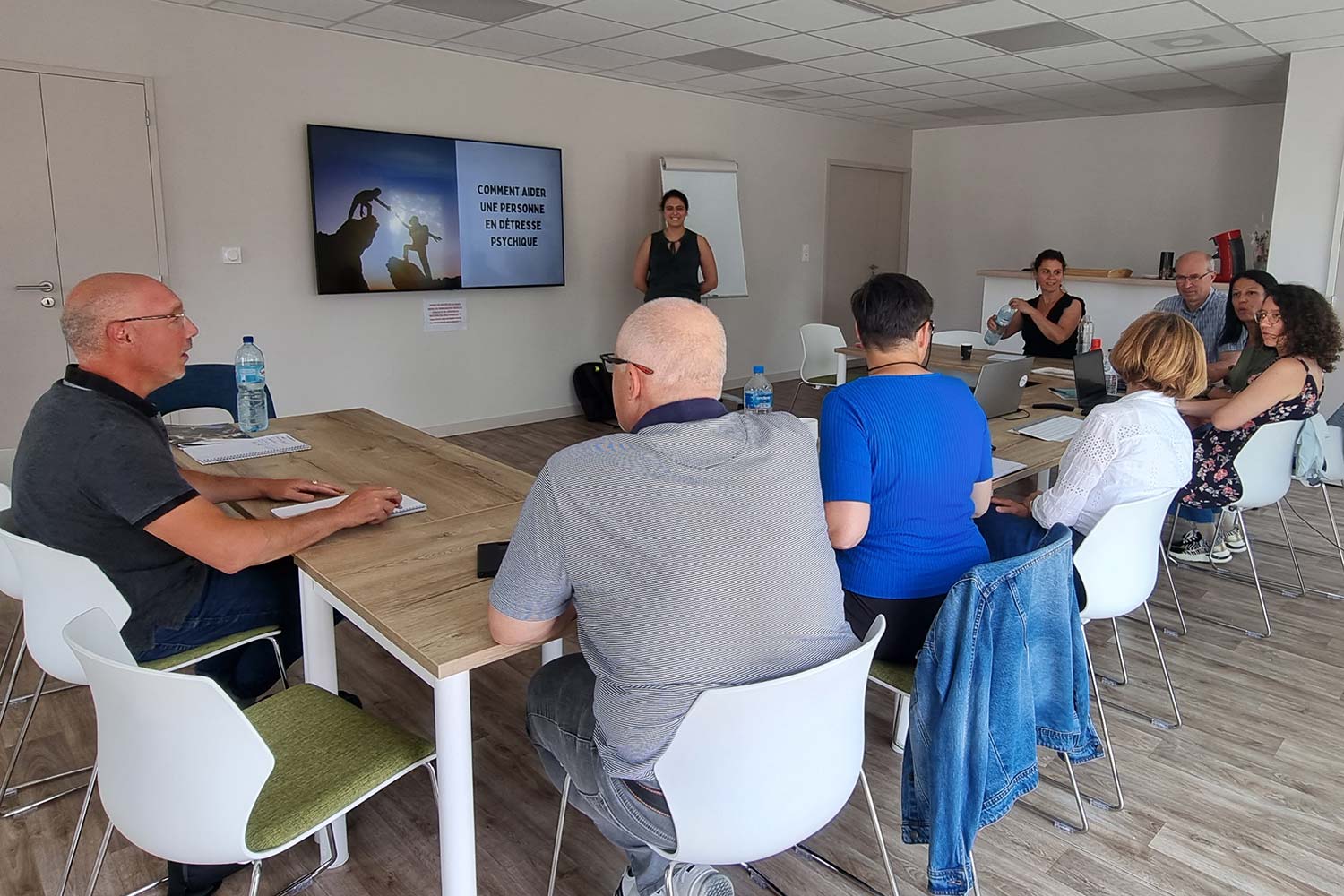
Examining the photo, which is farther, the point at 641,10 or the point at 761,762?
the point at 641,10

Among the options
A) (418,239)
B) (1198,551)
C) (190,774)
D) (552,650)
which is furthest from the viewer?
(418,239)

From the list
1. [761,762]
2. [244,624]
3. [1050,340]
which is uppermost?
[1050,340]

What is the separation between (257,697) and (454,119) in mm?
4375

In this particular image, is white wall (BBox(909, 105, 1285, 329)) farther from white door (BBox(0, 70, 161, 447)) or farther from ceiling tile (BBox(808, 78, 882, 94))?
white door (BBox(0, 70, 161, 447))

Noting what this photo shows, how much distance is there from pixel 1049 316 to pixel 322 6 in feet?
13.8

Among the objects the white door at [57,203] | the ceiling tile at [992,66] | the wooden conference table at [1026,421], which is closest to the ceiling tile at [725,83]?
the ceiling tile at [992,66]

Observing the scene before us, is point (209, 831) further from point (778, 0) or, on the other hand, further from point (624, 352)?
point (778, 0)

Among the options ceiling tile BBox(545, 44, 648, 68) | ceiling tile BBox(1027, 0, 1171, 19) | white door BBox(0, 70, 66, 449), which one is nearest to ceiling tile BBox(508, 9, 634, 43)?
ceiling tile BBox(545, 44, 648, 68)

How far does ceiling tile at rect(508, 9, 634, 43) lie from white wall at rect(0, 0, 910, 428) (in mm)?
862

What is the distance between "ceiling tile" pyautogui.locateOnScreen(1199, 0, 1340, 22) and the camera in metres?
4.40

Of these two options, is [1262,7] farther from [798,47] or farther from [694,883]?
[694,883]

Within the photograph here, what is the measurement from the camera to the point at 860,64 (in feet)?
19.6

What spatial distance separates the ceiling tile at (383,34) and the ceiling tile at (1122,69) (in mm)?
4219

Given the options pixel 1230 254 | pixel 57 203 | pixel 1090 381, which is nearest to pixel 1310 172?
pixel 1230 254
